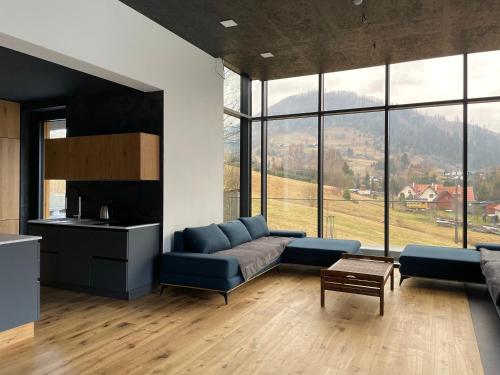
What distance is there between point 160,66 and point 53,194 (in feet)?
10.5

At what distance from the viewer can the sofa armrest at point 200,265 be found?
14.0ft

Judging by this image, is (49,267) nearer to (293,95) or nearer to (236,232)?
(236,232)

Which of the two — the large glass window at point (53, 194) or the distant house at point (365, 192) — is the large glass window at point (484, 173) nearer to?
the distant house at point (365, 192)

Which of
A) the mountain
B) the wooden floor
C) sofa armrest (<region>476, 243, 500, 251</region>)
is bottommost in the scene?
the wooden floor

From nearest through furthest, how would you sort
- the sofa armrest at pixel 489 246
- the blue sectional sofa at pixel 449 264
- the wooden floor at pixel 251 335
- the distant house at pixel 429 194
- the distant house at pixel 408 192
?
1. the wooden floor at pixel 251 335
2. the blue sectional sofa at pixel 449 264
3. the sofa armrest at pixel 489 246
4. the distant house at pixel 429 194
5. the distant house at pixel 408 192

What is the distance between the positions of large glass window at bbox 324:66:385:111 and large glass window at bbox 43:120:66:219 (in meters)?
4.56

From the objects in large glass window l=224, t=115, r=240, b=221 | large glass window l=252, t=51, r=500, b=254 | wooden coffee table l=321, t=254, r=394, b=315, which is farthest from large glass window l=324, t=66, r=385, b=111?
wooden coffee table l=321, t=254, r=394, b=315

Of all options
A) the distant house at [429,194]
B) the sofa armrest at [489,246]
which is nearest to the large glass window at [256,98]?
the distant house at [429,194]

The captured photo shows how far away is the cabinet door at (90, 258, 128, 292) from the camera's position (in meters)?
4.31

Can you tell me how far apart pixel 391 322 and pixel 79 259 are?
350cm

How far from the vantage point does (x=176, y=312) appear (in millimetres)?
3988

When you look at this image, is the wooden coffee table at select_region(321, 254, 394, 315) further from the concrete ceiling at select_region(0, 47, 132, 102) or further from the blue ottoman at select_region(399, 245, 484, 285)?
the concrete ceiling at select_region(0, 47, 132, 102)

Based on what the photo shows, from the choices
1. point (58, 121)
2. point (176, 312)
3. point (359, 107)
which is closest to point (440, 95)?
point (359, 107)

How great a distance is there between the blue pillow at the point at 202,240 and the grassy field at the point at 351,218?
2.34 m
